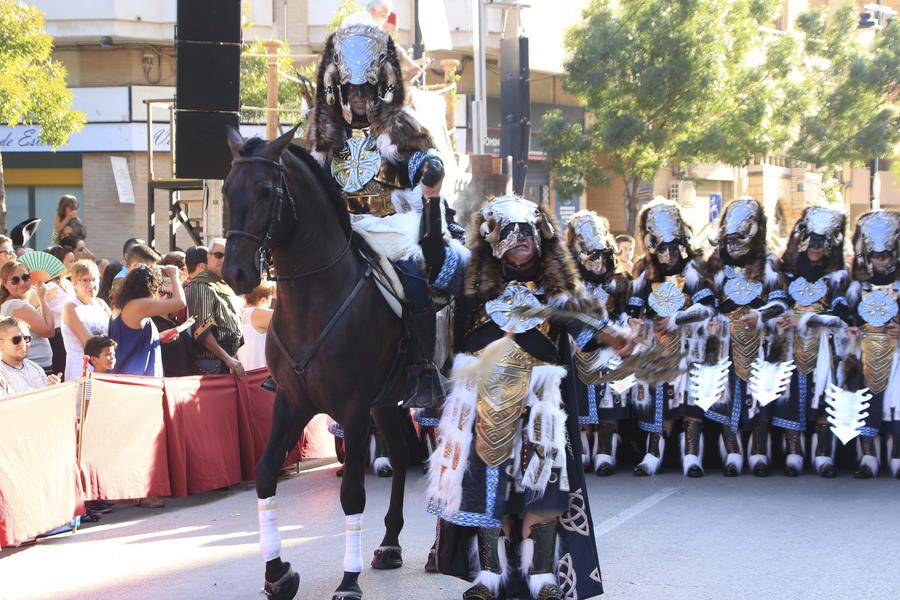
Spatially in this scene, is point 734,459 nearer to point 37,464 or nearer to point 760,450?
point 760,450

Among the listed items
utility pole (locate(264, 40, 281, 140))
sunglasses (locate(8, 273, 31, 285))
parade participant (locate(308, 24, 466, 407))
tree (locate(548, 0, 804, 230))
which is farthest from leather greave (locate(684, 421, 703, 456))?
tree (locate(548, 0, 804, 230))

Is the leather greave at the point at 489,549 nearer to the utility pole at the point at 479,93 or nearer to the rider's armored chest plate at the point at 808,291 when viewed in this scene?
the rider's armored chest plate at the point at 808,291

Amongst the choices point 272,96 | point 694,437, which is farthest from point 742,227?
point 272,96

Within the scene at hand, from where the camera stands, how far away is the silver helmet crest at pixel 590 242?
9398mm

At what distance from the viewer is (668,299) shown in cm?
920

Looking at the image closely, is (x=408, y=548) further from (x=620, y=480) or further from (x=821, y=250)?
(x=821, y=250)

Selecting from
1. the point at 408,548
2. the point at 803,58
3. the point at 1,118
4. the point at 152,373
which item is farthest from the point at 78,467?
the point at 803,58

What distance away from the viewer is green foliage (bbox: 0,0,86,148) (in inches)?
677

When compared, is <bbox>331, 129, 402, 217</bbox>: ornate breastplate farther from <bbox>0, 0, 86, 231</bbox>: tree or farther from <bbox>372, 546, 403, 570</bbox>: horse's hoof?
<bbox>0, 0, 86, 231</bbox>: tree

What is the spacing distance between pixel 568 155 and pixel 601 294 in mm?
18605

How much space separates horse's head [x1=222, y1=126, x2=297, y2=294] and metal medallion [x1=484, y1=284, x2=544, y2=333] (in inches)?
42.9

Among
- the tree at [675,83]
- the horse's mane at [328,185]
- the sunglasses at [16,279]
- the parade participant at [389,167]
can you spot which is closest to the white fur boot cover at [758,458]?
the parade participant at [389,167]

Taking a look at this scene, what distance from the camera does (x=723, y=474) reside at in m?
9.41

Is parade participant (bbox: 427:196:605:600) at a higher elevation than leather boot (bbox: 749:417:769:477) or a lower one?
higher
